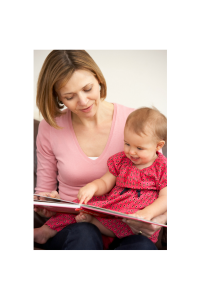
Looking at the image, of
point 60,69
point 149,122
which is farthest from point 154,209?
point 60,69

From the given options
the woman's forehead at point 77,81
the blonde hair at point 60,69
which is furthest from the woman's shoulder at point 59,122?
the woman's forehead at point 77,81

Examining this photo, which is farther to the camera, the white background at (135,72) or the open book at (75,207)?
the white background at (135,72)

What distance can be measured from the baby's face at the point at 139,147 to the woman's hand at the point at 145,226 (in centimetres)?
28

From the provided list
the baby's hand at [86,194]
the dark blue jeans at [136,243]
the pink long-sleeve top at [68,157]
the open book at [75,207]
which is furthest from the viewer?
the pink long-sleeve top at [68,157]

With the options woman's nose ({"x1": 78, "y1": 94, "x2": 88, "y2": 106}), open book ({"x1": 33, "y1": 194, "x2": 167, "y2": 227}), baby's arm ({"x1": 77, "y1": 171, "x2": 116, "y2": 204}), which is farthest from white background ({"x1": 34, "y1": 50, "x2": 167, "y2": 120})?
open book ({"x1": 33, "y1": 194, "x2": 167, "y2": 227})

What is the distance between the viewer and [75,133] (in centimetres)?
154

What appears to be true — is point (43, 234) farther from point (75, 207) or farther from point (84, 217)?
point (75, 207)

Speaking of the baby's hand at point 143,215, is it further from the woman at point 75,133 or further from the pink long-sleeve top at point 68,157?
the pink long-sleeve top at point 68,157

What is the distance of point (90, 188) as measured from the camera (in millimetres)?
1355

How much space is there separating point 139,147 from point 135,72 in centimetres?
38

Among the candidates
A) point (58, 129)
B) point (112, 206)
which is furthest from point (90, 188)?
point (58, 129)

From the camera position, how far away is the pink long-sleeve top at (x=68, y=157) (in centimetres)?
148
